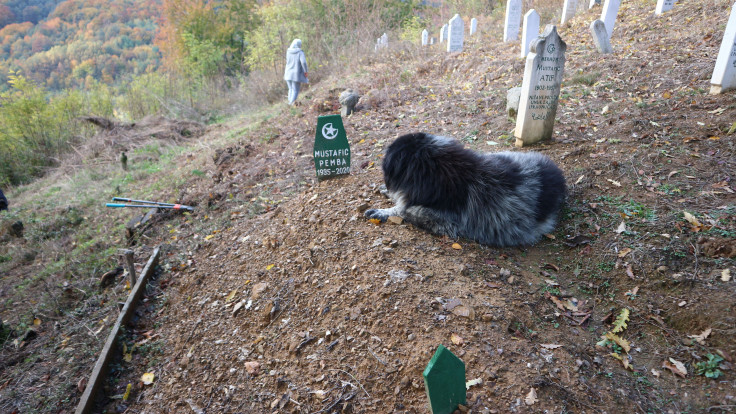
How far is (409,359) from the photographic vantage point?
92.1 inches

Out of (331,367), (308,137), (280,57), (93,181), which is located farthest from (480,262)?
(280,57)

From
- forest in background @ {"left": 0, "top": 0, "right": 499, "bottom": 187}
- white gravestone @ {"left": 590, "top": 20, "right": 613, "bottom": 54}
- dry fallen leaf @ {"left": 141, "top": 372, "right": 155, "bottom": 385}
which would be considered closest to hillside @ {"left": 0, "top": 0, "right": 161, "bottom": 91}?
forest in background @ {"left": 0, "top": 0, "right": 499, "bottom": 187}

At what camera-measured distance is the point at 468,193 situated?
3.45 m

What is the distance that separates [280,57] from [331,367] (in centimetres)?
1714

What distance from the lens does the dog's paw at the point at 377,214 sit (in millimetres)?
3689

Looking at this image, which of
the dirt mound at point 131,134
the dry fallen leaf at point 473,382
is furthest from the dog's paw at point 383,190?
the dirt mound at point 131,134

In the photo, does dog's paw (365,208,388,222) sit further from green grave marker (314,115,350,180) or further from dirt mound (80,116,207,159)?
dirt mound (80,116,207,159)

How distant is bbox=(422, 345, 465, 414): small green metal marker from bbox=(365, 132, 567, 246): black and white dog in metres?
1.73

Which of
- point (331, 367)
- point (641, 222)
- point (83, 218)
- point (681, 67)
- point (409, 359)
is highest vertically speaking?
point (681, 67)

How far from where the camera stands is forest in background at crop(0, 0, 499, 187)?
1326 centimetres

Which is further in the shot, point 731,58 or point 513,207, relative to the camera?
point 731,58

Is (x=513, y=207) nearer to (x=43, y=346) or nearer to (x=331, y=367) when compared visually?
(x=331, y=367)

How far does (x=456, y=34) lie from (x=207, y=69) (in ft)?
45.0

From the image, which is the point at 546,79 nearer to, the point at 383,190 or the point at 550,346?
the point at 383,190
